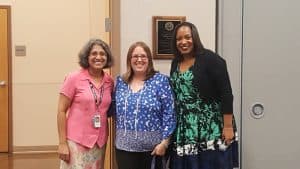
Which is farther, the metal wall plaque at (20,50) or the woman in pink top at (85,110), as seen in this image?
the metal wall plaque at (20,50)

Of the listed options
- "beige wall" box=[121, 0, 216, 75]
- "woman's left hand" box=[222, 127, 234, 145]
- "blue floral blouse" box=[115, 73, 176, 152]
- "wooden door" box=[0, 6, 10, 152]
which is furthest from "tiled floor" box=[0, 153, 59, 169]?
"woman's left hand" box=[222, 127, 234, 145]

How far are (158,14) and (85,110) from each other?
101 cm

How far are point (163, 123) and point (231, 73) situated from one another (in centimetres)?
91

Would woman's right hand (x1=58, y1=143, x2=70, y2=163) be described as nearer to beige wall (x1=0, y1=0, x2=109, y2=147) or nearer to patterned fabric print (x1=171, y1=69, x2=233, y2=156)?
patterned fabric print (x1=171, y1=69, x2=233, y2=156)

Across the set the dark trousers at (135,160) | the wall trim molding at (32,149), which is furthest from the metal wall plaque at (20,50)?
the dark trousers at (135,160)

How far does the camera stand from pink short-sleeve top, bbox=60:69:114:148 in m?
2.75

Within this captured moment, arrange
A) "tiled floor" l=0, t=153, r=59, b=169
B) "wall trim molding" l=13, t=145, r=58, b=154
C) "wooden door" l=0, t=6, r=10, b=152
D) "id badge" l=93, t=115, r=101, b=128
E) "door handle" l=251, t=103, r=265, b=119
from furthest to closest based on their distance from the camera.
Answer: "wall trim molding" l=13, t=145, r=58, b=154 → "wooden door" l=0, t=6, r=10, b=152 → "tiled floor" l=0, t=153, r=59, b=169 → "door handle" l=251, t=103, r=265, b=119 → "id badge" l=93, t=115, r=101, b=128

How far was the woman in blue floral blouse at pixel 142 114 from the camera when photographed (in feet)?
8.74

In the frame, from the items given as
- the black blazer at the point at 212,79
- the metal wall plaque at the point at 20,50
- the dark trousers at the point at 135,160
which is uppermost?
the metal wall plaque at the point at 20,50

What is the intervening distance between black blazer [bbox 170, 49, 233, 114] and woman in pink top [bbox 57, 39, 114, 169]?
0.59m

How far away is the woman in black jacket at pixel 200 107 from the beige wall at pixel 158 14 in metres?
0.54

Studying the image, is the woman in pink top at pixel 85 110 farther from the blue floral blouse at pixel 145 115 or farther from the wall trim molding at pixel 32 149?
the wall trim molding at pixel 32 149

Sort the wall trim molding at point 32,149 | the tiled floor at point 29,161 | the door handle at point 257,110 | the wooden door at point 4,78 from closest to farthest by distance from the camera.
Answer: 1. the door handle at point 257,110
2. the tiled floor at point 29,161
3. the wooden door at point 4,78
4. the wall trim molding at point 32,149

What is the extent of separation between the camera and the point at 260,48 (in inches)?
132
